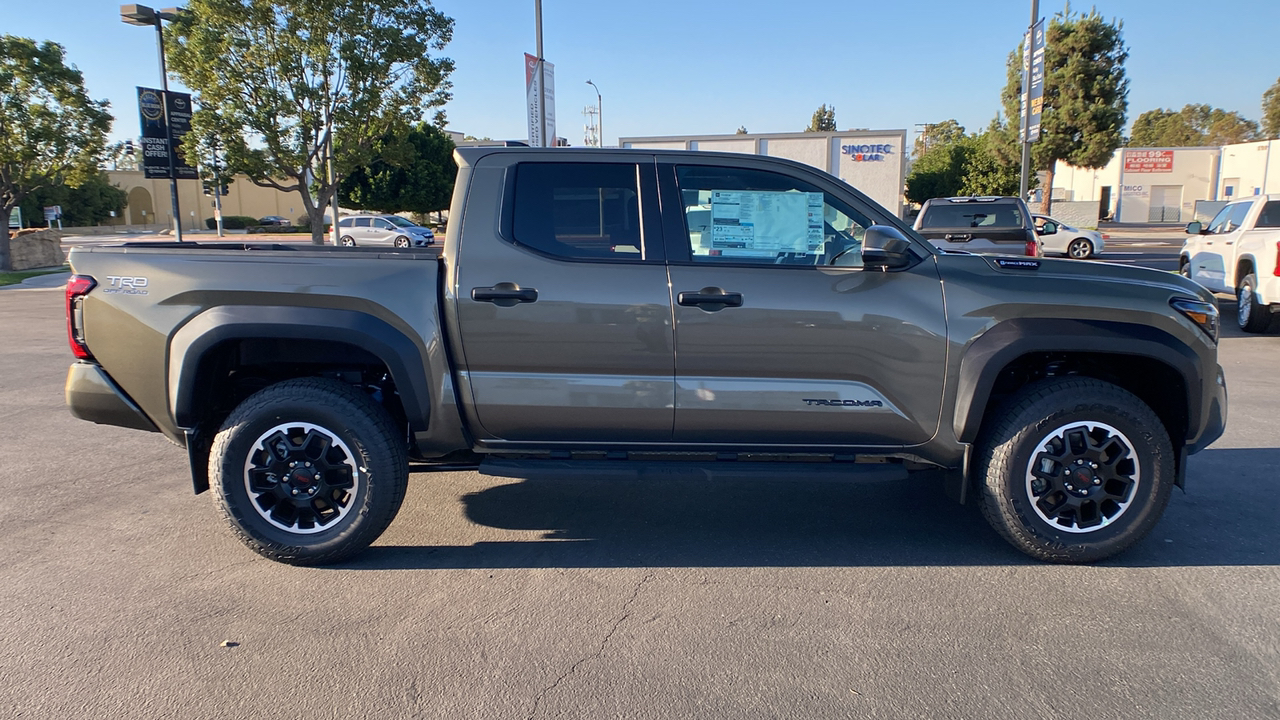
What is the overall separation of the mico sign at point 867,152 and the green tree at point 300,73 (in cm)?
1084

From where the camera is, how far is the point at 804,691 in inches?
118

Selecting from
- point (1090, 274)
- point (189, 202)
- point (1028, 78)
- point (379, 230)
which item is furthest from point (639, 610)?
point (189, 202)

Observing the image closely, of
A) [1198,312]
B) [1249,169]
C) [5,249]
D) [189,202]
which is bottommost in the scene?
[5,249]

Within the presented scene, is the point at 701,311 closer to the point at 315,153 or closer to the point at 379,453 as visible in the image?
A: the point at 379,453

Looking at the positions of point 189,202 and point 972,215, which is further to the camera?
point 189,202

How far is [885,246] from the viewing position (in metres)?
3.77

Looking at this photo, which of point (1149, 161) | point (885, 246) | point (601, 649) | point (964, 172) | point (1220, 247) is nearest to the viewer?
point (601, 649)

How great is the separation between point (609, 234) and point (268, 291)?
1.61 m

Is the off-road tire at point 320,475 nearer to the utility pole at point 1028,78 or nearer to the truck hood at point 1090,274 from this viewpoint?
the truck hood at point 1090,274

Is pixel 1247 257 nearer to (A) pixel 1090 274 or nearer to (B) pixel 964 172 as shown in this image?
(A) pixel 1090 274

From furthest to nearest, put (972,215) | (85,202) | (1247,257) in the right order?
1. (85,202)
2. (972,215)
3. (1247,257)

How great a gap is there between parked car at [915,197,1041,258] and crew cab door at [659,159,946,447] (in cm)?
819

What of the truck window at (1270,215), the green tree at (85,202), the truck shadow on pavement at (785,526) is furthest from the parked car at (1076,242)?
the green tree at (85,202)

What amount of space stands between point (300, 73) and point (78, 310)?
1669 cm
